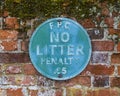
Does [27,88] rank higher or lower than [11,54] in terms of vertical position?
lower

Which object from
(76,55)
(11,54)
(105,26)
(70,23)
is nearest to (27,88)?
(11,54)

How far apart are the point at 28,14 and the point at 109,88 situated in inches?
29.8

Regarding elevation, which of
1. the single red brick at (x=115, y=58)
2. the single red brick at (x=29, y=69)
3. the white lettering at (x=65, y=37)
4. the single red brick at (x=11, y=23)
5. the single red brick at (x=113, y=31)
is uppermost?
the single red brick at (x=11, y=23)

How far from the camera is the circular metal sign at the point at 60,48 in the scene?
2.06 metres

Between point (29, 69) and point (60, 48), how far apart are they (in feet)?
0.85

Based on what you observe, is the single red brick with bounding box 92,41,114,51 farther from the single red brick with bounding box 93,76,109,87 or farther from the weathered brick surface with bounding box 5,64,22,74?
the weathered brick surface with bounding box 5,64,22,74

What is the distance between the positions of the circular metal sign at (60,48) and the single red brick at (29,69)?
0.10 feet

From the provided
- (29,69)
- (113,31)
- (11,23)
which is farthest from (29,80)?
(113,31)

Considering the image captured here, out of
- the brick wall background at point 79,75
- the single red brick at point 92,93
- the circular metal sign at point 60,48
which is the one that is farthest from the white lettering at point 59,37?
the single red brick at point 92,93

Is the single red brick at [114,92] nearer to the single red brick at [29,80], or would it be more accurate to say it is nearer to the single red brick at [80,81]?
the single red brick at [80,81]

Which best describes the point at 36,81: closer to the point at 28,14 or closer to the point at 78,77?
the point at 78,77

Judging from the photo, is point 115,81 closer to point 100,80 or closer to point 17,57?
point 100,80

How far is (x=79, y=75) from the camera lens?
6.88 ft

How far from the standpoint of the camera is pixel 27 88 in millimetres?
2117
